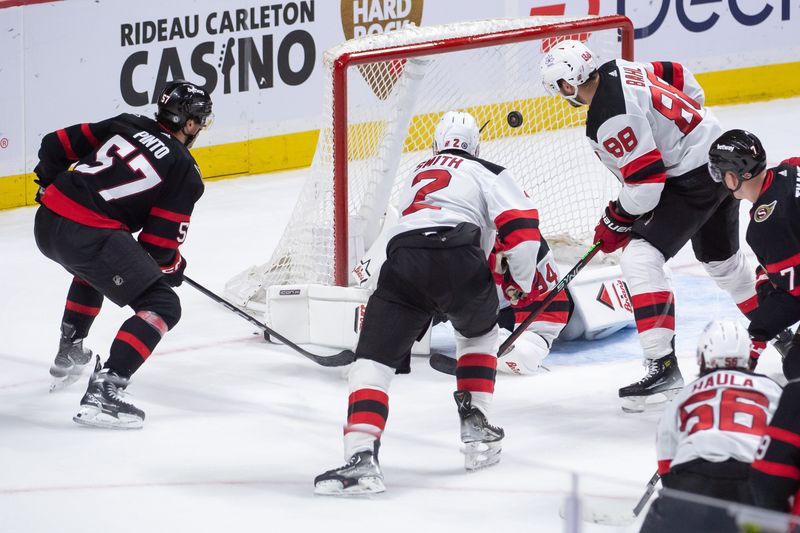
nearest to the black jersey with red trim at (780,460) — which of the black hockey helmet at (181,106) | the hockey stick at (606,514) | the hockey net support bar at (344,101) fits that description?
the hockey stick at (606,514)

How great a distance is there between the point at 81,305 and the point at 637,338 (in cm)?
197

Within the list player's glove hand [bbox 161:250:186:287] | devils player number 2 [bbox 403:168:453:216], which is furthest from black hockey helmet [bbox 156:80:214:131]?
devils player number 2 [bbox 403:168:453:216]

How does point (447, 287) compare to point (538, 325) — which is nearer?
point (447, 287)

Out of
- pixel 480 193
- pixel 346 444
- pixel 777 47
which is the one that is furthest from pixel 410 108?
pixel 777 47

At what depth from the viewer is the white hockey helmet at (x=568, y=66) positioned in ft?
15.0

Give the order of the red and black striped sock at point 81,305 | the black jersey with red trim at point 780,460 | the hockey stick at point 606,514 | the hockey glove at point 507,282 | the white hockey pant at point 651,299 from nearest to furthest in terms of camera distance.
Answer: the hockey stick at point 606,514
the black jersey with red trim at point 780,460
the hockey glove at point 507,282
the white hockey pant at point 651,299
the red and black striped sock at point 81,305

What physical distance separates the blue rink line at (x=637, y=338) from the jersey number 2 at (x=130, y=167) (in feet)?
4.42

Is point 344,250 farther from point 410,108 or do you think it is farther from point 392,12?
→ point 392,12

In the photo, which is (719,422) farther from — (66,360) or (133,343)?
(66,360)

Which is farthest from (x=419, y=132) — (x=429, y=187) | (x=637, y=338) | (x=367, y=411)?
(x=367, y=411)

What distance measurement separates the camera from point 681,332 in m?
5.43

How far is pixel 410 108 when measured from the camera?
217 inches

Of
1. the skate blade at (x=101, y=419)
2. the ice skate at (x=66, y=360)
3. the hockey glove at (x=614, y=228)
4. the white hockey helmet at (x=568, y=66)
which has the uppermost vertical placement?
the white hockey helmet at (x=568, y=66)

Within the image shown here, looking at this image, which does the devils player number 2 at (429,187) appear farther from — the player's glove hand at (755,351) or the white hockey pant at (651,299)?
the player's glove hand at (755,351)
